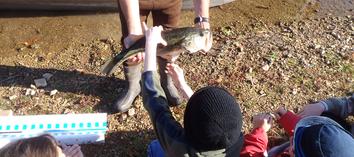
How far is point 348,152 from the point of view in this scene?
235 centimetres

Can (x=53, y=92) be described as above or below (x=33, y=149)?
below

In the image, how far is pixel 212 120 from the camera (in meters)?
2.32

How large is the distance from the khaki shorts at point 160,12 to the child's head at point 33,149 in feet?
4.32

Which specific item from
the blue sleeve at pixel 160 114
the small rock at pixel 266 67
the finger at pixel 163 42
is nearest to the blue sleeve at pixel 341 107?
the small rock at pixel 266 67

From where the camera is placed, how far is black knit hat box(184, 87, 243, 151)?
2.33m

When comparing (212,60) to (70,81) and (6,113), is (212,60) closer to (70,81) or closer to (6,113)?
(70,81)

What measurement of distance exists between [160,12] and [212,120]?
67.6 inches

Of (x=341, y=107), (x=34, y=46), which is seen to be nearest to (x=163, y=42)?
(x=341, y=107)

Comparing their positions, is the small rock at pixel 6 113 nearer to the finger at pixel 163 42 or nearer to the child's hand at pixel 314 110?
the finger at pixel 163 42

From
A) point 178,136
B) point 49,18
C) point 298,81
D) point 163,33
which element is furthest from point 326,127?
point 49,18

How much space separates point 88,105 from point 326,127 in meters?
2.33

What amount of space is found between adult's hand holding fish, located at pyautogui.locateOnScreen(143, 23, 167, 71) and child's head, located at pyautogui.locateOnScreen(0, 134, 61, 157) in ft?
2.31

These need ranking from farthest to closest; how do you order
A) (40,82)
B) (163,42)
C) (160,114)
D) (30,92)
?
(40,82) → (30,92) → (163,42) → (160,114)

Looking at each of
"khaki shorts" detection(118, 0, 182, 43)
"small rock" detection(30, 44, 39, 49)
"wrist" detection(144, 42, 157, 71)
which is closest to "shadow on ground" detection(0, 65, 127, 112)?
"small rock" detection(30, 44, 39, 49)
